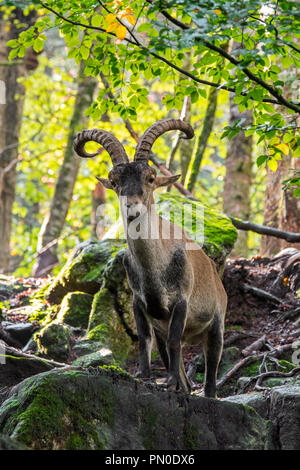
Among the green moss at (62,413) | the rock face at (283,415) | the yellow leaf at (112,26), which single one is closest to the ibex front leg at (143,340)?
the rock face at (283,415)

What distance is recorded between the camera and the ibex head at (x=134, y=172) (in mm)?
5883

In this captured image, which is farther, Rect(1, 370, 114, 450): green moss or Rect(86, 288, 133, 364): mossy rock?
Rect(86, 288, 133, 364): mossy rock

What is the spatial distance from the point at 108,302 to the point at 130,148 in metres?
9.20

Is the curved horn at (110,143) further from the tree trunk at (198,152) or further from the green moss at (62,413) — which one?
the tree trunk at (198,152)

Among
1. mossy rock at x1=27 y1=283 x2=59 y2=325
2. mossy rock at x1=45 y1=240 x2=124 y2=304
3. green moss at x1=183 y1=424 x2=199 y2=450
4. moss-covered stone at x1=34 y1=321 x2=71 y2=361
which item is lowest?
green moss at x1=183 y1=424 x2=199 y2=450

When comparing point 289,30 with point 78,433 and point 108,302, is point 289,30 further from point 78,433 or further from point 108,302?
point 108,302

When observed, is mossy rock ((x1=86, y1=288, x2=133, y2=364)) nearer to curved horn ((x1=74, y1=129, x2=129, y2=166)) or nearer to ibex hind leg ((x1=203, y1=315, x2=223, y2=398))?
ibex hind leg ((x1=203, y1=315, x2=223, y2=398))

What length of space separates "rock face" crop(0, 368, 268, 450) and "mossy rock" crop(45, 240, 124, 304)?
482 centimetres

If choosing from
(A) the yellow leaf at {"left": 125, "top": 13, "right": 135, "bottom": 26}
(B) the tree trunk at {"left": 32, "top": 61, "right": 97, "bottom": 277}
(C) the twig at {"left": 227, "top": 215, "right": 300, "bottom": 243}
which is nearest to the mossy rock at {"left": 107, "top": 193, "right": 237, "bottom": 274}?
(C) the twig at {"left": 227, "top": 215, "right": 300, "bottom": 243}

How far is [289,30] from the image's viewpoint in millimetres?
5375

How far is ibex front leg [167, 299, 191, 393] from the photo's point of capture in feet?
18.3

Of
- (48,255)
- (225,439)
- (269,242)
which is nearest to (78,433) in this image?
(225,439)

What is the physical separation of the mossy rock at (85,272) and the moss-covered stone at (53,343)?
1.65 m

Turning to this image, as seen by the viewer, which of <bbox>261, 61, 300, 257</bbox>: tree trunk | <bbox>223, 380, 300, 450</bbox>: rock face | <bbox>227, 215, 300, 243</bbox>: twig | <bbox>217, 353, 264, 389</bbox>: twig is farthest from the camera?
<bbox>261, 61, 300, 257</bbox>: tree trunk
